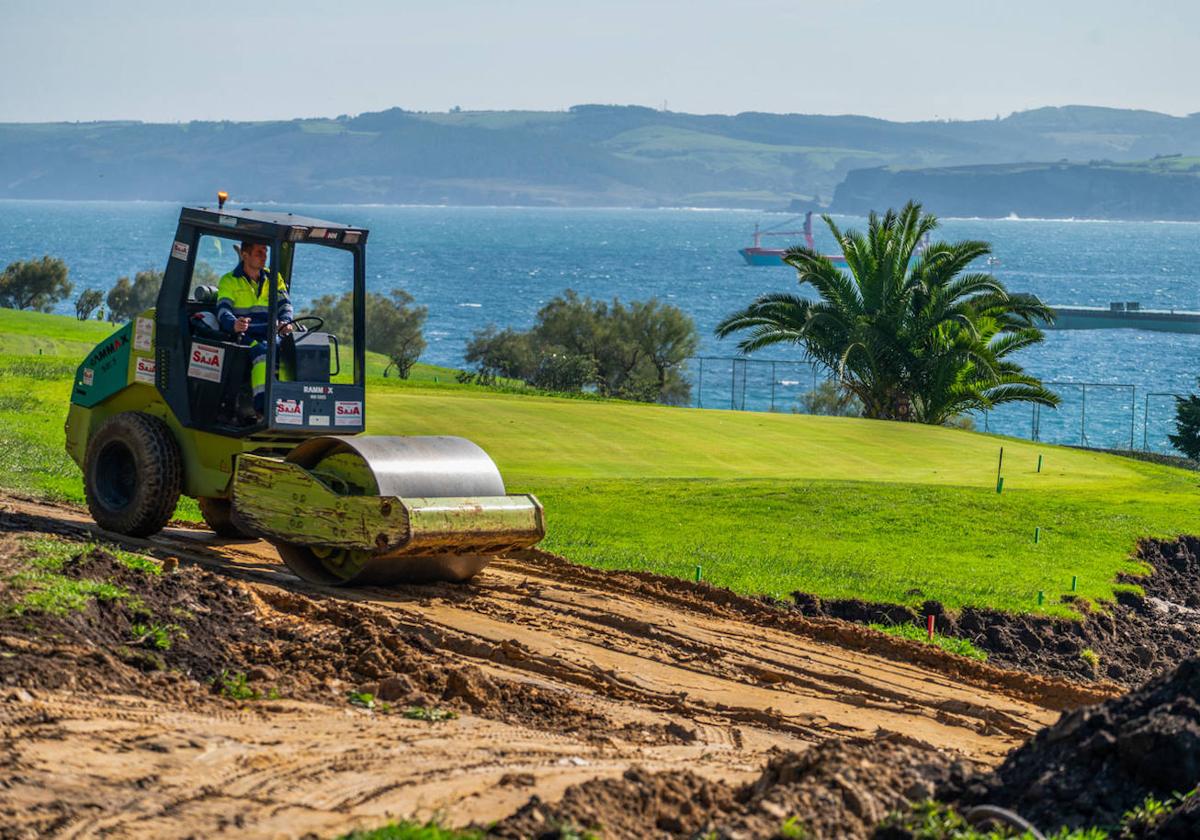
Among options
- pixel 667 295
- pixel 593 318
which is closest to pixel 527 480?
pixel 593 318

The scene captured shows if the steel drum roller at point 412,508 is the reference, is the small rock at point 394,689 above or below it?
below

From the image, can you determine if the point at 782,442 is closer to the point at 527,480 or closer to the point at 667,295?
the point at 527,480

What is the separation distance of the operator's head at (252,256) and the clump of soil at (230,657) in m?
3.02

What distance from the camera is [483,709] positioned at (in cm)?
934

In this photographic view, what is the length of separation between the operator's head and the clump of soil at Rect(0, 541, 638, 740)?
3.02 m

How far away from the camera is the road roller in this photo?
1252 centimetres

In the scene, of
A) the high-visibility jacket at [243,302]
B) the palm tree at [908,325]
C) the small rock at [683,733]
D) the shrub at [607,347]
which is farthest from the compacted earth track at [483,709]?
the shrub at [607,347]

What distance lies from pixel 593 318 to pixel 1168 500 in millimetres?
40659

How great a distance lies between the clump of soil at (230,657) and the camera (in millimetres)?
8945

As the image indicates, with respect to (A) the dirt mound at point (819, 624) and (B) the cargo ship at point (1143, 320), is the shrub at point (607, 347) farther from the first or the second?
(A) the dirt mound at point (819, 624)

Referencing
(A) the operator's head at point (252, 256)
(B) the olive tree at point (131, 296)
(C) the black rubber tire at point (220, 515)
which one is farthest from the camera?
(B) the olive tree at point (131, 296)

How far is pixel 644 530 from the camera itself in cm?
1753

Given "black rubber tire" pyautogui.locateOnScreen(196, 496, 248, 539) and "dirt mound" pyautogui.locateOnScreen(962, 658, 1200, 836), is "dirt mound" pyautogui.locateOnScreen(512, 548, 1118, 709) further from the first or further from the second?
"dirt mound" pyautogui.locateOnScreen(962, 658, 1200, 836)

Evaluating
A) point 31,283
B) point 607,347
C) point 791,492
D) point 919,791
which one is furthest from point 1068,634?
point 31,283
